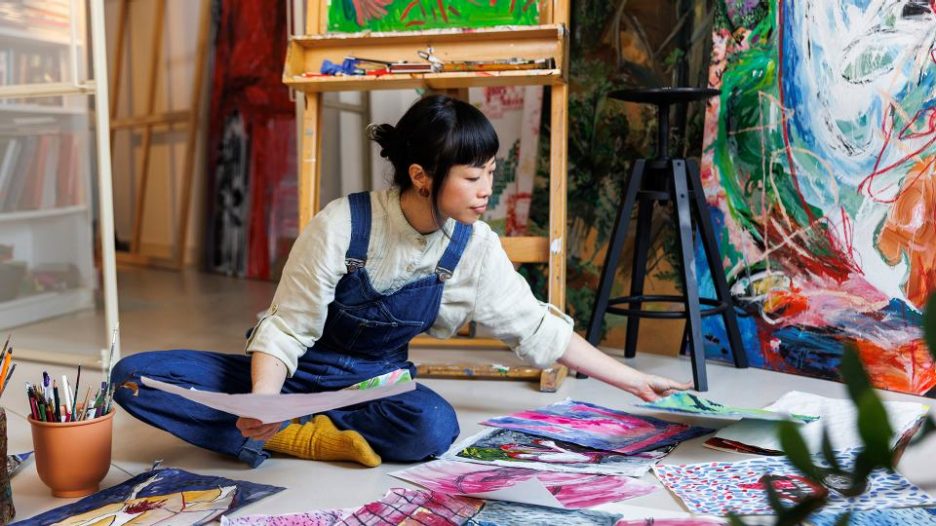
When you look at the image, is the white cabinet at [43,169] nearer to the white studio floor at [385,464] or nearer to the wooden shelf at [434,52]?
the white studio floor at [385,464]

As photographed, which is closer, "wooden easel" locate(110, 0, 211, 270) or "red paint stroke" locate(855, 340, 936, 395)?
"red paint stroke" locate(855, 340, 936, 395)

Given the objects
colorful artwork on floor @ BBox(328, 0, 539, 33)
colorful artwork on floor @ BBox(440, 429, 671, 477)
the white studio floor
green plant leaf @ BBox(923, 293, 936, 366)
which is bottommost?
the white studio floor

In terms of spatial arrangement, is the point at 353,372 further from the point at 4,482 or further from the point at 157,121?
the point at 157,121

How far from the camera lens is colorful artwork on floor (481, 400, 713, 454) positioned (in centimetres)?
192

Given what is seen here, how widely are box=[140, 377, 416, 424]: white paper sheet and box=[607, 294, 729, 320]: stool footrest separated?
4.09ft

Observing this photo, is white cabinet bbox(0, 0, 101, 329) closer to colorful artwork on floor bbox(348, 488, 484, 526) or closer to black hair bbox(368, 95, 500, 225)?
black hair bbox(368, 95, 500, 225)

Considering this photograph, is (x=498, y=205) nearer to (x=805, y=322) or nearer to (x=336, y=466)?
(x=805, y=322)

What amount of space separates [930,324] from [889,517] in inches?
50.3

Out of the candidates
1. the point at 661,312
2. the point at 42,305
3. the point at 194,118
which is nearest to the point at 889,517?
the point at 661,312

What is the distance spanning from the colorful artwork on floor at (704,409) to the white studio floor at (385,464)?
11 cm

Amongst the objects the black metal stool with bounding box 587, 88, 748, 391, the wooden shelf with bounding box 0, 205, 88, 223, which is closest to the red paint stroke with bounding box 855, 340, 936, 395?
the black metal stool with bounding box 587, 88, 748, 391

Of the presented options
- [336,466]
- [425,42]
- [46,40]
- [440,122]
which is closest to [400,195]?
[440,122]

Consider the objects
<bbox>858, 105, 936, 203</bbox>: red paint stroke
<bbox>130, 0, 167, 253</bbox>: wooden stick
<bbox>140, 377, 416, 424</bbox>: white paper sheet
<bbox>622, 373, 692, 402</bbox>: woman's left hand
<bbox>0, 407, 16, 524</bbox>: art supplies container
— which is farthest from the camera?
<bbox>130, 0, 167, 253</bbox>: wooden stick

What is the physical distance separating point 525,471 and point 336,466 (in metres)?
0.37
